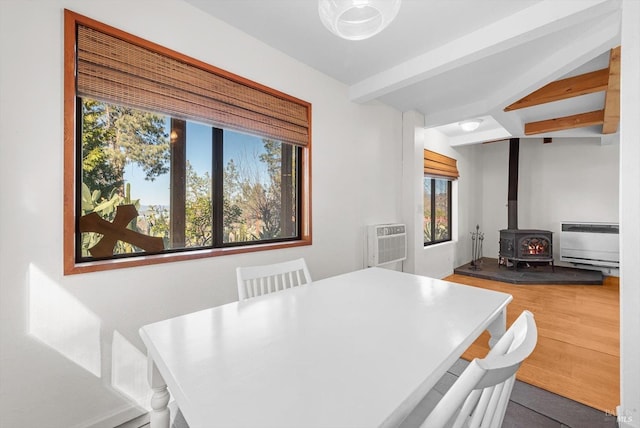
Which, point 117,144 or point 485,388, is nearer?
point 485,388

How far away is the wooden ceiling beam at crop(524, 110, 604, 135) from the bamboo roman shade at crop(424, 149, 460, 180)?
1133 millimetres

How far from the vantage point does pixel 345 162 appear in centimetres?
275

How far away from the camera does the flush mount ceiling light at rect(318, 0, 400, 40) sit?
108 centimetres

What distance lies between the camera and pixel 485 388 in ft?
1.84

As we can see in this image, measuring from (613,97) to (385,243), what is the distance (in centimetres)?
269

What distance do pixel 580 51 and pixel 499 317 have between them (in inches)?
82.5

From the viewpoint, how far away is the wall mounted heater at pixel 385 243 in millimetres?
2936

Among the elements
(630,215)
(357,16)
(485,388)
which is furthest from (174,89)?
(630,215)

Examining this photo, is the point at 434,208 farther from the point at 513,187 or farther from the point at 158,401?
the point at 158,401

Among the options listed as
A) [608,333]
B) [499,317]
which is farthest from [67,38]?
[608,333]

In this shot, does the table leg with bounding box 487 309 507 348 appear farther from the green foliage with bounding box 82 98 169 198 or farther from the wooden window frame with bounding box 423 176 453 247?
the wooden window frame with bounding box 423 176 453 247

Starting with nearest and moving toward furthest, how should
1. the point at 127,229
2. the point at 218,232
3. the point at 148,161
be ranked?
the point at 127,229, the point at 148,161, the point at 218,232

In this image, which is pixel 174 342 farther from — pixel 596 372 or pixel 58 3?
pixel 596 372

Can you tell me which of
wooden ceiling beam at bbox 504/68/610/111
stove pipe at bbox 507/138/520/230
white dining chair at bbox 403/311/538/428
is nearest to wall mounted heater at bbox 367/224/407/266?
wooden ceiling beam at bbox 504/68/610/111
